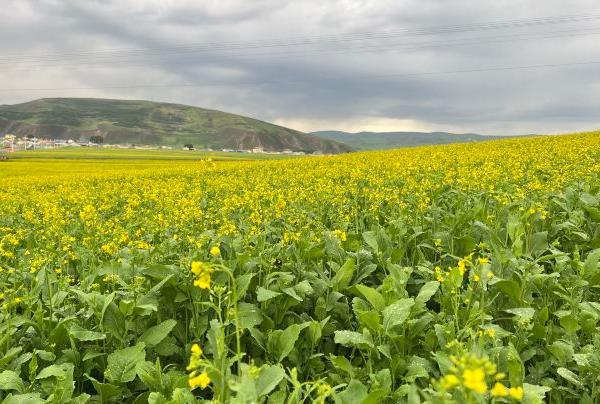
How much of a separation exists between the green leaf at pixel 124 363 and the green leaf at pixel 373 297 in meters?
1.90

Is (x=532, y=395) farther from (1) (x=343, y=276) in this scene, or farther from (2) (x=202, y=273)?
(1) (x=343, y=276)

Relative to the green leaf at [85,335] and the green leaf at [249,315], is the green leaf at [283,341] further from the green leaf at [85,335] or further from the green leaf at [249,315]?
the green leaf at [85,335]

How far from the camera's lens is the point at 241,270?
16.7 ft

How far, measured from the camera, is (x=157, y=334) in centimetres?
415

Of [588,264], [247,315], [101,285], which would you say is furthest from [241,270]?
[588,264]

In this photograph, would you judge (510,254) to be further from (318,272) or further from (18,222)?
(18,222)

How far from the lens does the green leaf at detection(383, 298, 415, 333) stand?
3818 millimetres

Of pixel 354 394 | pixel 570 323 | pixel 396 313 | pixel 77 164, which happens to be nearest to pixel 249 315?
pixel 396 313

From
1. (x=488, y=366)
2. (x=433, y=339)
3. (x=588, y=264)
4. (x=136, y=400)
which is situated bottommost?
(x=136, y=400)

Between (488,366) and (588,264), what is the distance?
433 centimetres

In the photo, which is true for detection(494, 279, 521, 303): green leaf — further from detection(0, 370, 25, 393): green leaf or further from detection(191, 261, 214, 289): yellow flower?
detection(0, 370, 25, 393): green leaf

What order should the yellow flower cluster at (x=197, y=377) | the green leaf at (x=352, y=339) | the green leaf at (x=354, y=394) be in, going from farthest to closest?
the green leaf at (x=352, y=339)
the green leaf at (x=354, y=394)
the yellow flower cluster at (x=197, y=377)

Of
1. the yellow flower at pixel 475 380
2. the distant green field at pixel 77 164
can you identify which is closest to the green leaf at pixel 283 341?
the yellow flower at pixel 475 380

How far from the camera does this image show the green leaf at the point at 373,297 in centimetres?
413
